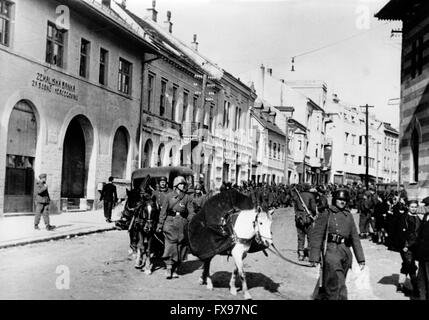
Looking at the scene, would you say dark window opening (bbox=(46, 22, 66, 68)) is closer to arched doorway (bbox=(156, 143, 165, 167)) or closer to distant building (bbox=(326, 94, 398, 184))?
arched doorway (bbox=(156, 143, 165, 167))

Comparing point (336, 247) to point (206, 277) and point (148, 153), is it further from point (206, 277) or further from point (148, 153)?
point (148, 153)

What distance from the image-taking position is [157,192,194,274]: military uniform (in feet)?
31.0

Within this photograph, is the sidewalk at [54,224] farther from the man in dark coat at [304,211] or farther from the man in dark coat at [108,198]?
the man in dark coat at [304,211]

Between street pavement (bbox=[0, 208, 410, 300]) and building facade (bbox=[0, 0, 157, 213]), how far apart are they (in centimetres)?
589

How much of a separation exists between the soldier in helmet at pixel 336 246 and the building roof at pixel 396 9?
1477cm

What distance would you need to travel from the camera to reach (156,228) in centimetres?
1012

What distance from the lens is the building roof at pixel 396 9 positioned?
19547 mm

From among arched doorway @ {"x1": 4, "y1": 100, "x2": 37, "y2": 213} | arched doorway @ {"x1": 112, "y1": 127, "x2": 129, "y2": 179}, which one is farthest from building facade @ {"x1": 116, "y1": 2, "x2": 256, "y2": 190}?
arched doorway @ {"x1": 4, "y1": 100, "x2": 37, "y2": 213}

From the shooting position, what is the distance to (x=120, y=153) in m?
24.6

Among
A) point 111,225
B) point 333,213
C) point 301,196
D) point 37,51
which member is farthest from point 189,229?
point 37,51

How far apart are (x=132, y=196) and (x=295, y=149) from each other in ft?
160

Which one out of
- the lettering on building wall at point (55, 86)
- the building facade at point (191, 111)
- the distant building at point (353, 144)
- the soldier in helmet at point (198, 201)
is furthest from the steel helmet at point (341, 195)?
the distant building at point (353, 144)

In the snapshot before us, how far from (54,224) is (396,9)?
50.0ft

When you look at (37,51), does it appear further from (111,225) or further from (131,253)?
(131,253)
